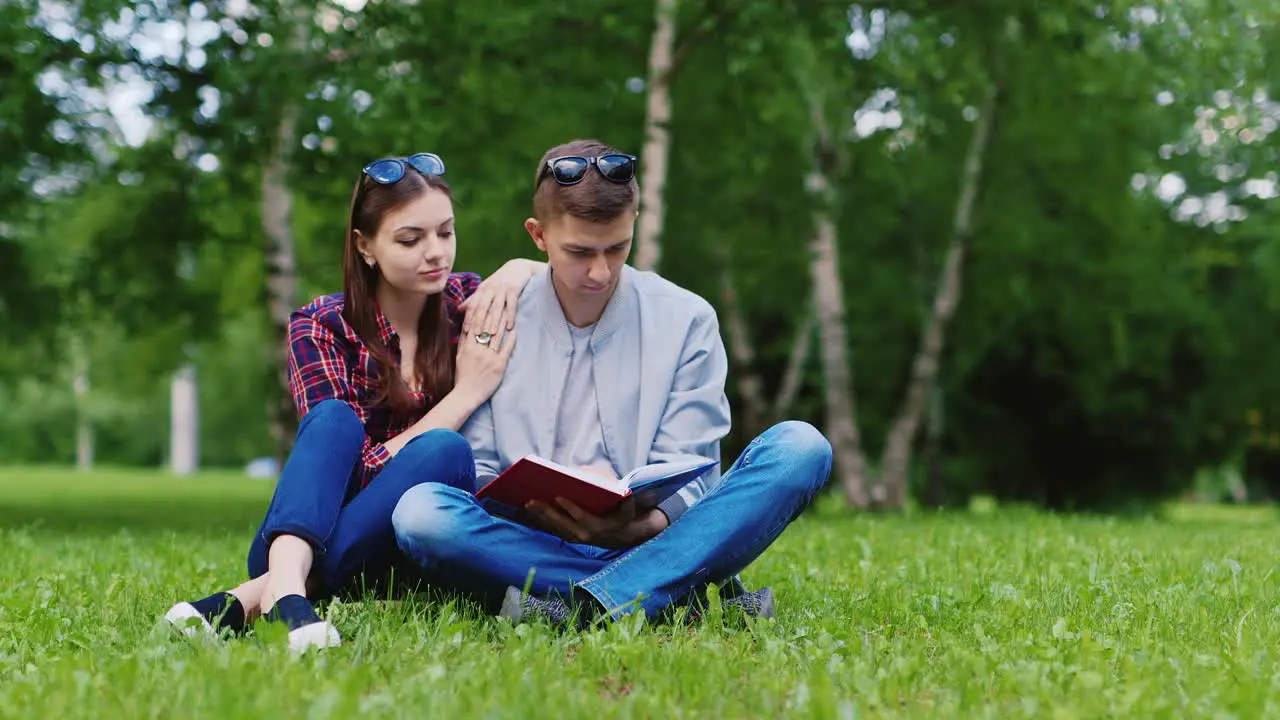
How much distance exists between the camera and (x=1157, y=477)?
23.9 meters

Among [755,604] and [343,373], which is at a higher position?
[343,373]

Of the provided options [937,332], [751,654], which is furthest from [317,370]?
[937,332]

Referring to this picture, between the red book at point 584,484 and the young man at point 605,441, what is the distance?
6cm

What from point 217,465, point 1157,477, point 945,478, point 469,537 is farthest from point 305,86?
point 217,465

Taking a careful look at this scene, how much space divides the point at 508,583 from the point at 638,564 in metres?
0.40

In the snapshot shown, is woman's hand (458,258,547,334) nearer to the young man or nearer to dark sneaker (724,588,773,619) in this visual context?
the young man

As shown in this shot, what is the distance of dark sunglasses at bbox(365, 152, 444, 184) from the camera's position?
4.32 meters

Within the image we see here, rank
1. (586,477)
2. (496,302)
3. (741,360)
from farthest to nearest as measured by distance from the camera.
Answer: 1. (741,360)
2. (496,302)
3. (586,477)

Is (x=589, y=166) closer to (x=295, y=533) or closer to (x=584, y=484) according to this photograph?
(x=584, y=484)

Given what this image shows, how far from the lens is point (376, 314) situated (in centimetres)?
448

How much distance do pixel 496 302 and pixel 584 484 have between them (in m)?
1.01

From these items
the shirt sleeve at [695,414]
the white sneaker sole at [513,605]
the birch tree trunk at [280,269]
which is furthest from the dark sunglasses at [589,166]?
the birch tree trunk at [280,269]

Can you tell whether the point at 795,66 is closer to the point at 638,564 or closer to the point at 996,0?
the point at 996,0

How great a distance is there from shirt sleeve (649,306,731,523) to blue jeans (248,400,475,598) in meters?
0.62
